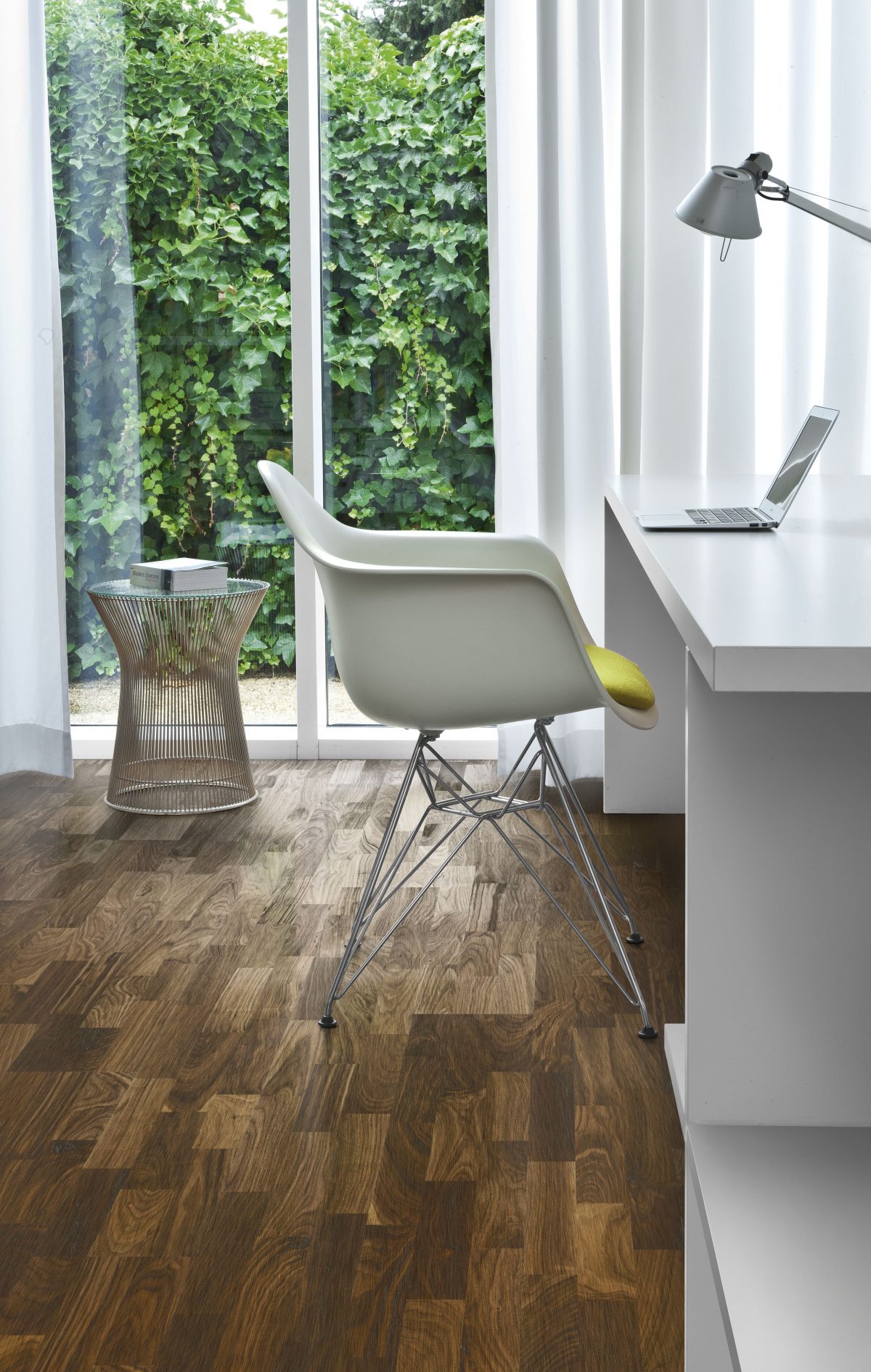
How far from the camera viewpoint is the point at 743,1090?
1.23 metres

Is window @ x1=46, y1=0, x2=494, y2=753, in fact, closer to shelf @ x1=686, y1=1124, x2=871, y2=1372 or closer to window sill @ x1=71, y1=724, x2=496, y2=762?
window sill @ x1=71, y1=724, x2=496, y2=762

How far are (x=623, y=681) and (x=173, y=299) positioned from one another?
2076 mm

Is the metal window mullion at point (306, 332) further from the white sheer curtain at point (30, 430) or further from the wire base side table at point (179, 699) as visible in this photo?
the white sheer curtain at point (30, 430)

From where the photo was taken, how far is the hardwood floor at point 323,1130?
1.42 metres

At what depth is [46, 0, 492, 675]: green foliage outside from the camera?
357 centimetres

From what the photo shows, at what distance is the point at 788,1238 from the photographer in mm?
1039

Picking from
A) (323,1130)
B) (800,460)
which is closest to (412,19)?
(800,460)

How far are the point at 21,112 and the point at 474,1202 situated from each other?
9.39ft

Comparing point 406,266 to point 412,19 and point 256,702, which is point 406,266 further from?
point 256,702

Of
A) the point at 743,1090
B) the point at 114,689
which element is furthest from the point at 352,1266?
the point at 114,689

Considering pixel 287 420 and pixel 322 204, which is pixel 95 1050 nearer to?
pixel 287 420

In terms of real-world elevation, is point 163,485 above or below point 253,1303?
above

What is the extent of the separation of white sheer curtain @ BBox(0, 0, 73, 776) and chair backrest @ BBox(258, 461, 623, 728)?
160 cm

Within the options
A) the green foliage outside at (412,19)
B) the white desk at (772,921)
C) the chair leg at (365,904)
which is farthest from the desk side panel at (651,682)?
the white desk at (772,921)
